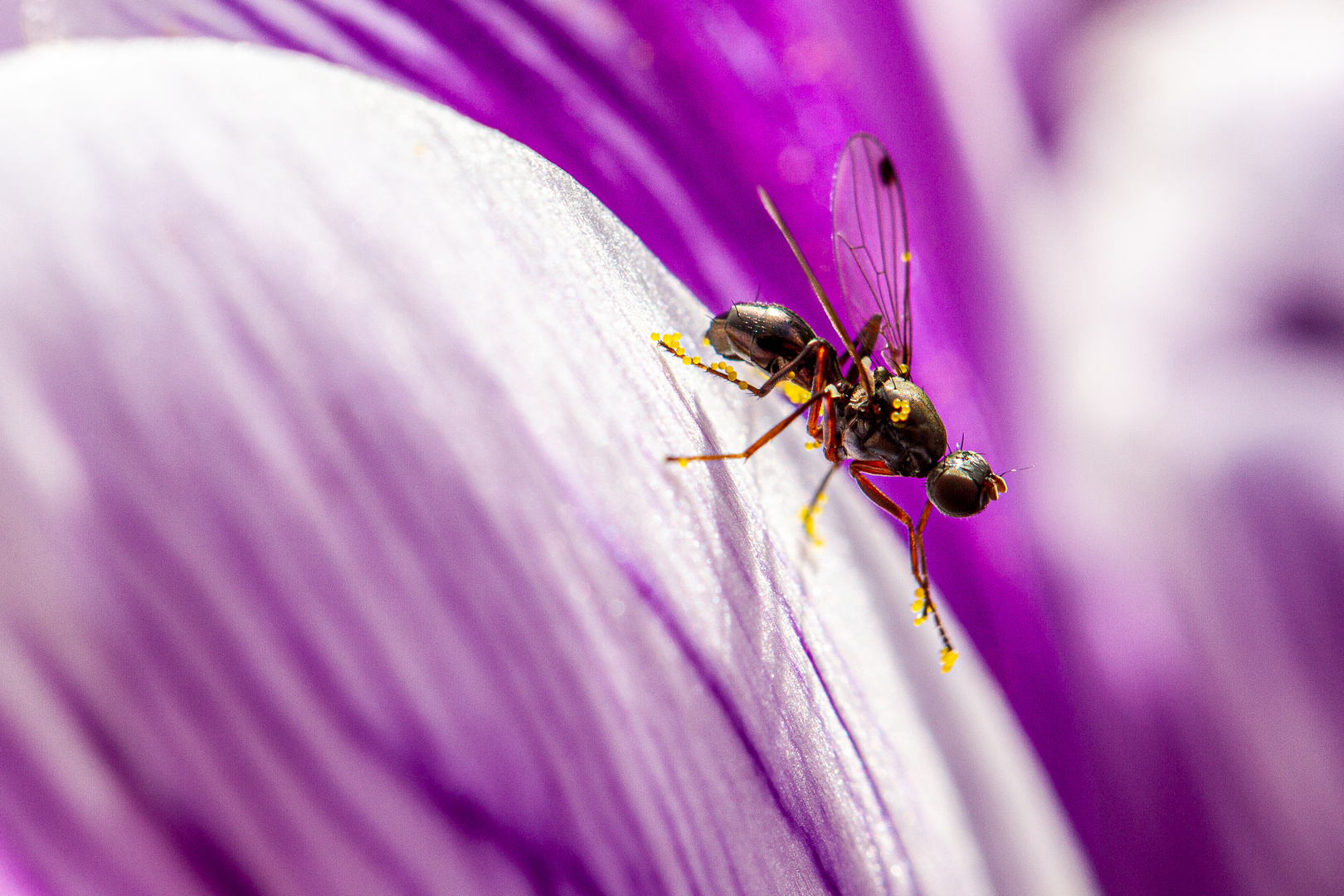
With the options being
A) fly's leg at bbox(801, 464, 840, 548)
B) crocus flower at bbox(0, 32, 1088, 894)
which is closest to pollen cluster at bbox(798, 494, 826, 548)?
fly's leg at bbox(801, 464, 840, 548)

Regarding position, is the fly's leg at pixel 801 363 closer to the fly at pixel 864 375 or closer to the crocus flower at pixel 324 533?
the fly at pixel 864 375

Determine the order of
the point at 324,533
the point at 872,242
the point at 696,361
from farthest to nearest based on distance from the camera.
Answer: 1. the point at 872,242
2. the point at 696,361
3. the point at 324,533

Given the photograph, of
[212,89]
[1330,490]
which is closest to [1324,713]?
[1330,490]

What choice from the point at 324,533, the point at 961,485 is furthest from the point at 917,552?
the point at 324,533

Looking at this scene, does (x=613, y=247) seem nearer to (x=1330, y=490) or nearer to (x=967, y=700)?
(x=967, y=700)

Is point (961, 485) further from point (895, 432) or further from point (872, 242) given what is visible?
point (872, 242)

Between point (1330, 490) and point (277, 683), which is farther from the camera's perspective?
point (1330, 490)
